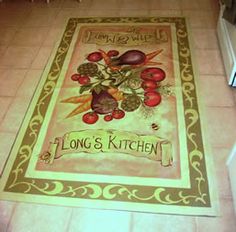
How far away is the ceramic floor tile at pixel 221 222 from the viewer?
1126mm

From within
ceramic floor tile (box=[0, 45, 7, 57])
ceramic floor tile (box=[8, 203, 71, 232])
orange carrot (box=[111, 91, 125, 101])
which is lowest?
ceramic floor tile (box=[8, 203, 71, 232])

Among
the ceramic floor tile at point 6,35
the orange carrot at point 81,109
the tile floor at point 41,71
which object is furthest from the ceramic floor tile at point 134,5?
the orange carrot at point 81,109

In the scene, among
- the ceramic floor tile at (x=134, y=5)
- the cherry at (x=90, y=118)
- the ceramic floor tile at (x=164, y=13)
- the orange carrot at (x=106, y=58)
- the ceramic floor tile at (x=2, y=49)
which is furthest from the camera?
the ceramic floor tile at (x=134, y=5)

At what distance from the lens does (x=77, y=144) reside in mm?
1452

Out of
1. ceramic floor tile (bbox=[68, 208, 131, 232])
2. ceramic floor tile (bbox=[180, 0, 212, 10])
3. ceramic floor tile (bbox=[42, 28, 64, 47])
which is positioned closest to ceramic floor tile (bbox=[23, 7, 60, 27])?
ceramic floor tile (bbox=[42, 28, 64, 47])

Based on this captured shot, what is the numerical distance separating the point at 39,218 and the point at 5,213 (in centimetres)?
15

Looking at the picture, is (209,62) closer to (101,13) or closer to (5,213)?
(101,13)

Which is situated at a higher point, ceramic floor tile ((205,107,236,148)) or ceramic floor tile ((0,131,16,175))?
ceramic floor tile ((205,107,236,148))

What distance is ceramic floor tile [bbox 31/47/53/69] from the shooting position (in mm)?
1928

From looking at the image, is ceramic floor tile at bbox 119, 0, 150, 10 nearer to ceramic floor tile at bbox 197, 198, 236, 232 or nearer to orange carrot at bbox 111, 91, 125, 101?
orange carrot at bbox 111, 91, 125, 101

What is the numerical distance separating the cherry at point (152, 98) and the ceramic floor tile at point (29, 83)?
687mm

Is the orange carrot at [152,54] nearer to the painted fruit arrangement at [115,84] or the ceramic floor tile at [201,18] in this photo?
the painted fruit arrangement at [115,84]

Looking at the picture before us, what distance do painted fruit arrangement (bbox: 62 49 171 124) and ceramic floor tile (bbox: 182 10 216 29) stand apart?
47cm

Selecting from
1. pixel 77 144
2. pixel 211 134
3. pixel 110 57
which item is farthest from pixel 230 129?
pixel 110 57
